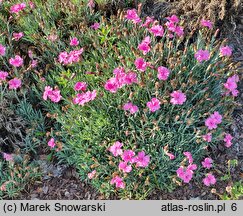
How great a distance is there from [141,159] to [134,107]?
388mm

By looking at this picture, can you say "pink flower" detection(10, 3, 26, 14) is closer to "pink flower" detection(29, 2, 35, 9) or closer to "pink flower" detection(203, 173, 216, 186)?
"pink flower" detection(29, 2, 35, 9)

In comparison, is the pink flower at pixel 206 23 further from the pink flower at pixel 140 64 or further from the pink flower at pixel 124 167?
the pink flower at pixel 124 167

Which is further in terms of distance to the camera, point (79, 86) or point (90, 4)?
point (90, 4)

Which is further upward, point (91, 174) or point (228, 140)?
point (228, 140)

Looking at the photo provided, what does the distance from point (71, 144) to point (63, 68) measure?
2.29 feet

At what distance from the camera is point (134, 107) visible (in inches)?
132

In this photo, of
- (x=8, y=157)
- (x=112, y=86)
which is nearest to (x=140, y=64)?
(x=112, y=86)

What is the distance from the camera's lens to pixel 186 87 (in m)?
3.55

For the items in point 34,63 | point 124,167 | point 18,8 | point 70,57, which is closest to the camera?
point 124,167

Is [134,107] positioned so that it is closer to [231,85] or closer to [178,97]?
[178,97]

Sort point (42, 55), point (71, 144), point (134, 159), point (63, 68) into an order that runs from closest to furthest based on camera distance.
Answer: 1. point (134, 159)
2. point (71, 144)
3. point (63, 68)
4. point (42, 55)

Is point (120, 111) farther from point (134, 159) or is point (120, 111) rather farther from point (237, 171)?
point (237, 171)

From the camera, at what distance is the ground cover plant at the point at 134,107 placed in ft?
11.1

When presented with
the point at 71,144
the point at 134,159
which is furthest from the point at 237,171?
the point at 71,144
